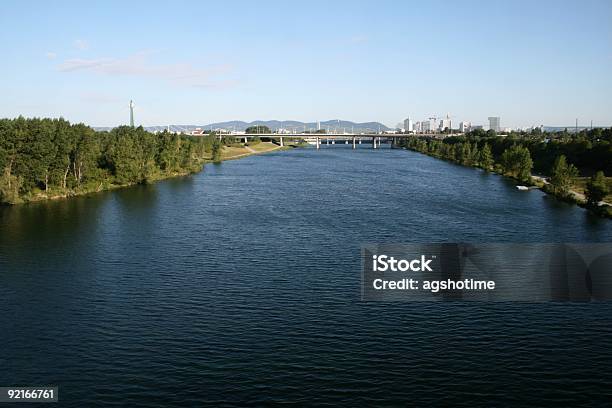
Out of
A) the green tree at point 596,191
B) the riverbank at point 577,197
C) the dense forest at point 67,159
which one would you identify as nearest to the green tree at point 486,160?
the riverbank at point 577,197

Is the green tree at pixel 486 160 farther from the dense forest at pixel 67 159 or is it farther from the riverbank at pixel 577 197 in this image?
the dense forest at pixel 67 159

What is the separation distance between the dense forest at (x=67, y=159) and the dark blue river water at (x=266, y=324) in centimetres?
1333

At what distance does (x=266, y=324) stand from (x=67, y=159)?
42650 mm

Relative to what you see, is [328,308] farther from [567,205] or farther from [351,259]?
[567,205]

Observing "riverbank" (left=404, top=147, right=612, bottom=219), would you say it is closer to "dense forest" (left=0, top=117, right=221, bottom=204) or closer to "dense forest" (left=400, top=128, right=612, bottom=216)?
"dense forest" (left=400, top=128, right=612, bottom=216)

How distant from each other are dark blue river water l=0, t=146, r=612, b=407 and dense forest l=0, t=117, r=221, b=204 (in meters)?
13.3

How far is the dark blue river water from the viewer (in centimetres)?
1744

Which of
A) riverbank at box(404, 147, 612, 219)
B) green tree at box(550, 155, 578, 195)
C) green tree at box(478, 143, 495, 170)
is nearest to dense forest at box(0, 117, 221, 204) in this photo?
riverbank at box(404, 147, 612, 219)

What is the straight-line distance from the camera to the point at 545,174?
8044 centimetres

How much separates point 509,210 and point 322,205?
16899mm

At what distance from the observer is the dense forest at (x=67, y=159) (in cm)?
5256

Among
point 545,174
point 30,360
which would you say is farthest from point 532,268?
point 545,174

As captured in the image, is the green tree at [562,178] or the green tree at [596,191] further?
the green tree at [562,178]

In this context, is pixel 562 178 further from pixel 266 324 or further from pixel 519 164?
pixel 266 324
